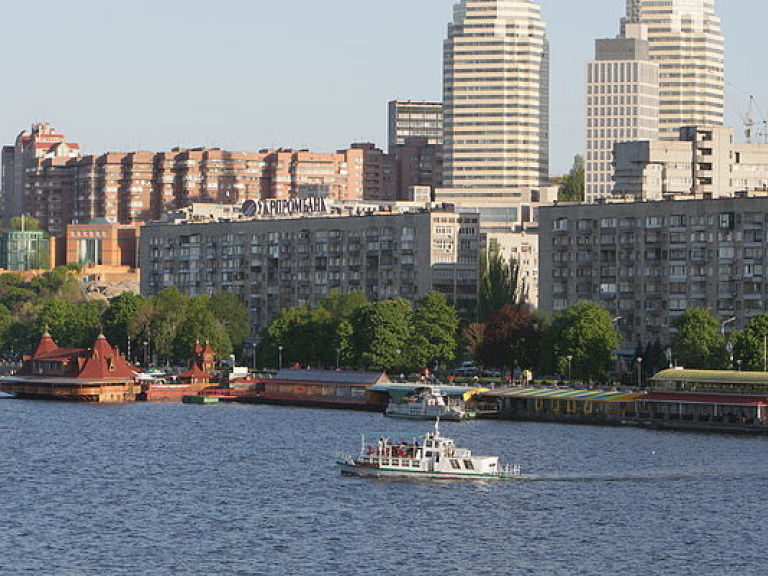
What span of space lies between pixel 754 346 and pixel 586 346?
20227 millimetres

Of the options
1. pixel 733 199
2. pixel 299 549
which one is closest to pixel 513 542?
pixel 299 549

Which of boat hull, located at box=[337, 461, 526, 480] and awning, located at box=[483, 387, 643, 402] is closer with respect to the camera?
boat hull, located at box=[337, 461, 526, 480]

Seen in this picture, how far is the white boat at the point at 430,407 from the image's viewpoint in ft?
571

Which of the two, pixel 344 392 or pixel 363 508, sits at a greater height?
pixel 344 392

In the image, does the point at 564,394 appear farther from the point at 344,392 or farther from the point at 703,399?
the point at 344,392

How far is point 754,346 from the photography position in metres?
172

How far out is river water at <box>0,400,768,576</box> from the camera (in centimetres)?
9244

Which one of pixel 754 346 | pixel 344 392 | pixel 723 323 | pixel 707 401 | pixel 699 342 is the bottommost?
pixel 707 401

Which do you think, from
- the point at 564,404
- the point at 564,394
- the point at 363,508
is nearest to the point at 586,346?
the point at 564,394

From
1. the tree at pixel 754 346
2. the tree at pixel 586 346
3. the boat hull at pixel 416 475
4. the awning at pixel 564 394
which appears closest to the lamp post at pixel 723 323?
the tree at pixel 586 346

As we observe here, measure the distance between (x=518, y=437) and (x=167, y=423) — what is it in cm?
3592

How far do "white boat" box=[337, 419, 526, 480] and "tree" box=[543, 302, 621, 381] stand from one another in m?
64.1

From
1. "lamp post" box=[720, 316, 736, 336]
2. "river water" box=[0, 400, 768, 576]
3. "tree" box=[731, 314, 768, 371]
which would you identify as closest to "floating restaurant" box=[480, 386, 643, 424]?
"river water" box=[0, 400, 768, 576]

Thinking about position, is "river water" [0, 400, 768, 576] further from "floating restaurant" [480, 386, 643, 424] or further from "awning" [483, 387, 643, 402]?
"awning" [483, 387, 643, 402]
